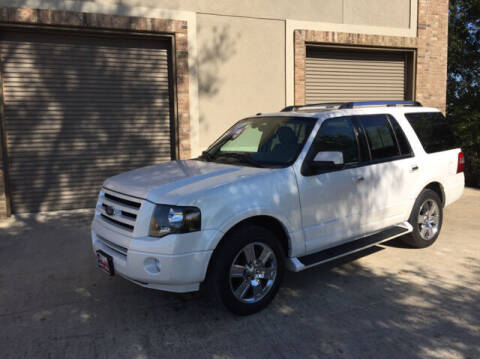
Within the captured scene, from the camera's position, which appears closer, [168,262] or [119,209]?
[168,262]

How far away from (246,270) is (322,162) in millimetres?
1284

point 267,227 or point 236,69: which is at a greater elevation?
point 236,69

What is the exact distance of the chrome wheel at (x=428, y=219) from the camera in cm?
570

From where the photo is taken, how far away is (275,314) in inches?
155

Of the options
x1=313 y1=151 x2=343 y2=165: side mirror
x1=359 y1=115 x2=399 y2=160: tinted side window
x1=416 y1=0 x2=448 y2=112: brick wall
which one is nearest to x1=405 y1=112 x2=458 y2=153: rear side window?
x1=359 y1=115 x2=399 y2=160: tinted side window

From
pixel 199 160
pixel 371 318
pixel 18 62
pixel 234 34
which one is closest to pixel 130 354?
pixel 371 318

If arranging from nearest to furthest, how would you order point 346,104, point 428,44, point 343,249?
1. point 343,249
2. point 346,104
3. point 428,44

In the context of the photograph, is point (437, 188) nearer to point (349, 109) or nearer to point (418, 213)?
point (418, 213)

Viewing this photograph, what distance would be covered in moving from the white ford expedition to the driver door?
0.01 meters

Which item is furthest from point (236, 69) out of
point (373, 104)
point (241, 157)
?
point (241, 157)

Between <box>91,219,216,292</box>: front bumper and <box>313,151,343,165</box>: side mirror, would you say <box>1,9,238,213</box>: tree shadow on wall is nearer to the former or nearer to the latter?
<box>313,151,343,165</box>: side mirror

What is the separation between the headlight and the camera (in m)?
3.50

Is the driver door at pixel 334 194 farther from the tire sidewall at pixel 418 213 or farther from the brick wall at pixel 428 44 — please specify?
the brick wall at pixel 428 44

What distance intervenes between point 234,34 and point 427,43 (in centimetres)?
542
